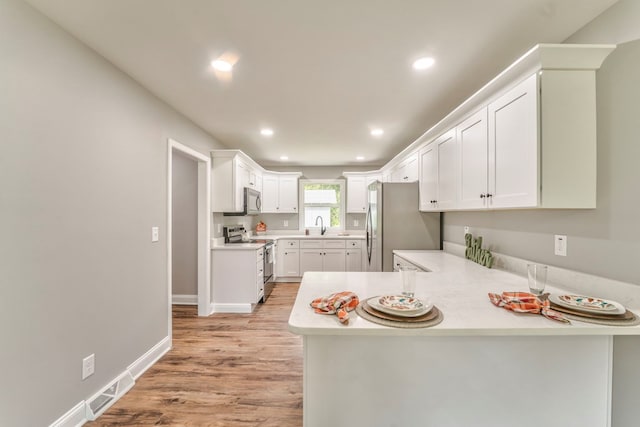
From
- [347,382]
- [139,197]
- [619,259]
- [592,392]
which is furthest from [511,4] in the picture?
[139,197]

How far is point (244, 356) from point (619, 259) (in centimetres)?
272

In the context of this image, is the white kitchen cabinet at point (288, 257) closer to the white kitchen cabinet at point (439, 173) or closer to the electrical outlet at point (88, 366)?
the white kitchen cabinet at point (439, 173)

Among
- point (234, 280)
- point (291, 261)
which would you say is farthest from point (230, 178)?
point (291, 261)

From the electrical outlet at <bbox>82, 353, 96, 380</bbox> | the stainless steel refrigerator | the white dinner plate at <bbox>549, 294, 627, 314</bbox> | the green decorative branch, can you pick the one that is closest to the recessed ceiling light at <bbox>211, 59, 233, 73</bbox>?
the stainless steel refrigerator

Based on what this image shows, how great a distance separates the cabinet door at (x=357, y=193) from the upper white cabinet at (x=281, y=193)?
1105mm

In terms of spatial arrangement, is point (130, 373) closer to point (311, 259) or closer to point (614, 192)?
point (311, 259)

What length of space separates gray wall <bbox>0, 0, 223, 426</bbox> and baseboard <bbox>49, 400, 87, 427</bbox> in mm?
46

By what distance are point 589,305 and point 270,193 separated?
4.83 metres

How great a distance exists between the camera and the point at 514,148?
1574 mm

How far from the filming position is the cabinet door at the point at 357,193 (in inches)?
215

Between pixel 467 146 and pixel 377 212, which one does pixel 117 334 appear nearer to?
pixel 377 212

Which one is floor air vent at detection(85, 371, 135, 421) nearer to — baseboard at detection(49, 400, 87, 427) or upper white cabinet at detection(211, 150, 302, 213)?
baseboard at detection(49, 400, 87, 427)

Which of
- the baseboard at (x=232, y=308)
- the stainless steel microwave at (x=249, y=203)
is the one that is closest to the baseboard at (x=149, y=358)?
the baseboard at (x=232, y=308)

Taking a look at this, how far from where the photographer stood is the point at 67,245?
1.59 m
